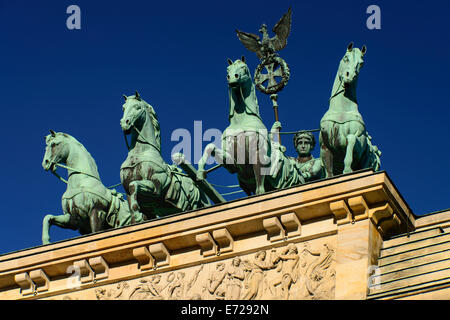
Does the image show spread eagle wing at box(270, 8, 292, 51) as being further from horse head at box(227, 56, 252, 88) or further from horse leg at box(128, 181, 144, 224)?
horse leg at box(128, 181, 144, 224)

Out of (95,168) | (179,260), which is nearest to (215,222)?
(179,260)

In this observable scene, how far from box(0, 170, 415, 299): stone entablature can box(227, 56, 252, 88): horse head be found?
7.07 feet

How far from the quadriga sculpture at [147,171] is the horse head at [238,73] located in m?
1.85

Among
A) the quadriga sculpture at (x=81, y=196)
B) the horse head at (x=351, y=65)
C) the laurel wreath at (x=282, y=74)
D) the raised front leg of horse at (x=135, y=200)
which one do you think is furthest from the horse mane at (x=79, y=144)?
the horse head at (x=351, y=65)

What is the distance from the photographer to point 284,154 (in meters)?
24.4

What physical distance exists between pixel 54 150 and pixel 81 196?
3.43 feet

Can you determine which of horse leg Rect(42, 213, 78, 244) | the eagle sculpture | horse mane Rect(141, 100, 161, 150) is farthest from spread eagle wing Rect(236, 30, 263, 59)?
horse leg Rect(42, 213, 78, 244)

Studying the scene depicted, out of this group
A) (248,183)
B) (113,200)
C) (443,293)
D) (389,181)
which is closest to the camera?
(443,293)

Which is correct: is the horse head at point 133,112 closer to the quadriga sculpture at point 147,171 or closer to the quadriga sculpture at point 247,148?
the quadriga sculpture at point 147,171

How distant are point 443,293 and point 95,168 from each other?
759cm

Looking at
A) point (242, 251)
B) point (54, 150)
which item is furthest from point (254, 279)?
point (54, 150)

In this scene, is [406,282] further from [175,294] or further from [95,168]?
[95,168]

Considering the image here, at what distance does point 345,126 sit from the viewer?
73.9 ft

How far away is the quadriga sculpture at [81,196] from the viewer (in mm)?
24656
